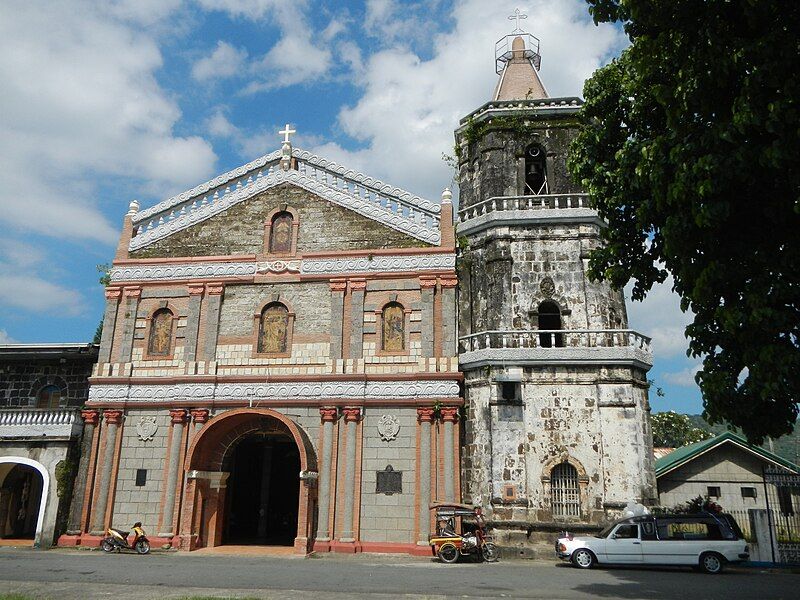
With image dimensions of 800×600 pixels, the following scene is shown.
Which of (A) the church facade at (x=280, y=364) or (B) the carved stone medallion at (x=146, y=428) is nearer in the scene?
(A) the church facade at (x=280, y=364)

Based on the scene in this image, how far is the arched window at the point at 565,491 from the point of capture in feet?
60.7

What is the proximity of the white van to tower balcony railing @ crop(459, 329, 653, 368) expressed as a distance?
4830mm

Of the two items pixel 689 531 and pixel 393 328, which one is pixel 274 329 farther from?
pixel 689 531

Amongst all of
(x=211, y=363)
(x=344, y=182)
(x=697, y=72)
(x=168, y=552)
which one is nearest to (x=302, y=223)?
(x=344, y=182)

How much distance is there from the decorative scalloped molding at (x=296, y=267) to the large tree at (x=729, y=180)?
32.8 ft

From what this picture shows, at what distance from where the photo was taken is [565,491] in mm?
18641

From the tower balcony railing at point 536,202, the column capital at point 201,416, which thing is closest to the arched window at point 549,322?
the tower balcony railing at point 536,202

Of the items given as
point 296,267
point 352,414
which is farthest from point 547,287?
point 296,267

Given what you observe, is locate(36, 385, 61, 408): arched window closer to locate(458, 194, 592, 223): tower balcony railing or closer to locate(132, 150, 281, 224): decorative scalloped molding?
locate(132, 150, 281, 224): decorative scalloped molding

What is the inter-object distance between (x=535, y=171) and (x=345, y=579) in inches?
591

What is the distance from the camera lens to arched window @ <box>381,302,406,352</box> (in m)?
20.3

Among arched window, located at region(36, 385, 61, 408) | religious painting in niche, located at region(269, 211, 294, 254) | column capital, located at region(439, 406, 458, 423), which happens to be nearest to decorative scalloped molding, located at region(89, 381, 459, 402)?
column capital, located at region(439, 406, 458, 423)

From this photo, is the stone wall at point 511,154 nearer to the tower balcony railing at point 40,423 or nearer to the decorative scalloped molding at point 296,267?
the decorative scalloped molding at point 296,267

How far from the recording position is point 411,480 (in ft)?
62.1
